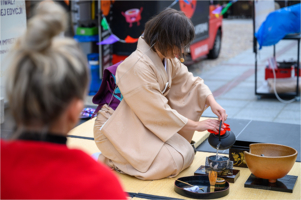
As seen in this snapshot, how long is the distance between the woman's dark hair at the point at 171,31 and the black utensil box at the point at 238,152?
79 centimetres

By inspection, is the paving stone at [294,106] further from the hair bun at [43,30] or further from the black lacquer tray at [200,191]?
the hair bun at [43,30]

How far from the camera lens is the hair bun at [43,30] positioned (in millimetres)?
834

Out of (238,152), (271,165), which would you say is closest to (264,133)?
(238,152)

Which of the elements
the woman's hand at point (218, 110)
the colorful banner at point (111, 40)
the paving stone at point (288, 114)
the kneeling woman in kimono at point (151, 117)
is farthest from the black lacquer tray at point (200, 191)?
the colorful banner at point (111, 40)

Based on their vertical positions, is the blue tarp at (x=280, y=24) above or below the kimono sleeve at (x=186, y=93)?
above

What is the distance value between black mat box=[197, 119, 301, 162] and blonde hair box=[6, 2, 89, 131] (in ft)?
7.52

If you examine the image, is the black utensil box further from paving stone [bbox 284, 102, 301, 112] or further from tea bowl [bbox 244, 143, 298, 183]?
paving stone [bbox 284, 102, 301, 112]

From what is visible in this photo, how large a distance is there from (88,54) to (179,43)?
137 inches

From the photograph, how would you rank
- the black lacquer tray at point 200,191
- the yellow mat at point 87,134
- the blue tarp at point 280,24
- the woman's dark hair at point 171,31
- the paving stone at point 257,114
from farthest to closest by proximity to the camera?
the blue tarp at point 280,24 → the paving stone at point 257,114 → the yellow mat at point 87,134 → the woman's dark hair at point 171,31 → the black lacquer tray at point 200,191

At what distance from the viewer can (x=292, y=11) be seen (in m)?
4.52

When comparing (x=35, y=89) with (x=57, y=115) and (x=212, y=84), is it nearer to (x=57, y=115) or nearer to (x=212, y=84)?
(x=57, y=115)

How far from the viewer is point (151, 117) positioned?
2.41 metres

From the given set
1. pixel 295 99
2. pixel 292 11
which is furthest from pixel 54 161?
pixel 295 99

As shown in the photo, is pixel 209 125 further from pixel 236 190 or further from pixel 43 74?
pixel 43 74
